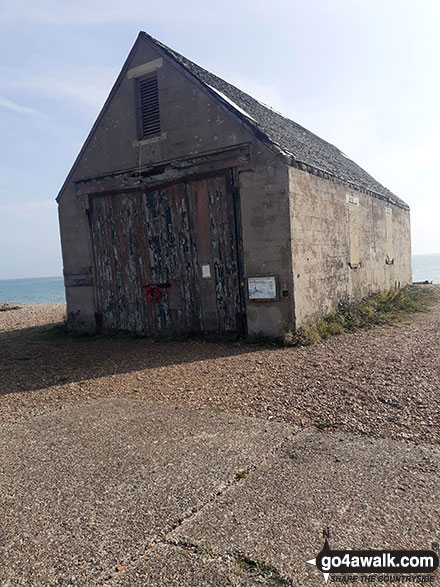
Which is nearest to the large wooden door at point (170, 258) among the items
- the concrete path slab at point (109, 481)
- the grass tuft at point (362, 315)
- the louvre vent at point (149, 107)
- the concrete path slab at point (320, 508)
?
the grass tuft at point (362, 315)

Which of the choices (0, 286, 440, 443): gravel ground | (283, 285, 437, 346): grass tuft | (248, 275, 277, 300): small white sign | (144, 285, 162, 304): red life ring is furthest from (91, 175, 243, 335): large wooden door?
(283, 285, 437, 346): grass tuft

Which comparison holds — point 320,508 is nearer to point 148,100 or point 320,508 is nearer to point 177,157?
point 177,157

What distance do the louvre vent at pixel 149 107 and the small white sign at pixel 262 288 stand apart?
4.76 metres

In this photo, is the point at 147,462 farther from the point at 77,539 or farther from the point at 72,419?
the point at 72,419

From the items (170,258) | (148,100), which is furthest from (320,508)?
(148,100)

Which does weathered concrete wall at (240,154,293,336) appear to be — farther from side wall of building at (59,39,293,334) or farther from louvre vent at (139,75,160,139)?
louvre vent at (139,75,160,139)

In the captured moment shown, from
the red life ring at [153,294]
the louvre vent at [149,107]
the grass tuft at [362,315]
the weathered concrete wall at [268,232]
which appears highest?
the louvre vent at [149,107]

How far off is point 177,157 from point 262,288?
3.93 meters

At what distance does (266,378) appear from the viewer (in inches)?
259

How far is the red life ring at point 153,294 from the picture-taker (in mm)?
10836

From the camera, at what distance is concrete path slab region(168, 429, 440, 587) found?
2658 millimetres

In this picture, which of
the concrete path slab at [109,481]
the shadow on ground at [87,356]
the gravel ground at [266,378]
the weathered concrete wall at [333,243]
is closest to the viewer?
the concrete path slab at [109,481]

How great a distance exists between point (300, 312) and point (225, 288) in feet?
6.04

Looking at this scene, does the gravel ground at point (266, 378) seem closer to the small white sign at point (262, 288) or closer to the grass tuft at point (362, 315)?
the grass tuft at point (362, 315)
